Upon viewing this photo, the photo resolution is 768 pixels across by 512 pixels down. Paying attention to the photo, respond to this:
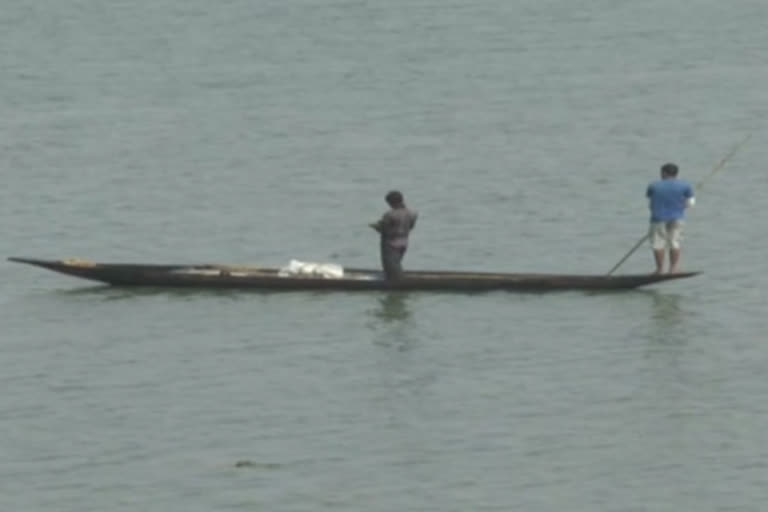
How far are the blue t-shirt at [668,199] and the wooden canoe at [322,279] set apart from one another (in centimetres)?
74

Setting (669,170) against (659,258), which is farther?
(659,258)

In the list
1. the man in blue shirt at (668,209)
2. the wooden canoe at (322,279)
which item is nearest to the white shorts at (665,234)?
the man in blue shirt at (668,209)

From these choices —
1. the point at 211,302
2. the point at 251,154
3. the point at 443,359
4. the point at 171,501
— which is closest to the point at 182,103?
the point at 251,154

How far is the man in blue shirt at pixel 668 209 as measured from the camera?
32750 millimetres

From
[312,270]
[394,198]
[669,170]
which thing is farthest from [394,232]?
[669,170]

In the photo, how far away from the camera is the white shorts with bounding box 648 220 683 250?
32906 millimetres

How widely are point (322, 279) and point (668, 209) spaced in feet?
13.2

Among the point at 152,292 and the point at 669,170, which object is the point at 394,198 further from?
the point at 152,292

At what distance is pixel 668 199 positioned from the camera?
108ft

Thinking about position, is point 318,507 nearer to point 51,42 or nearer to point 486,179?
point 486,179

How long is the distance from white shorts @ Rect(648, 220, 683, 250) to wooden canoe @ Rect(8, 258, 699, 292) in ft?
1.55

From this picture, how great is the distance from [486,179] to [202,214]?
470cm

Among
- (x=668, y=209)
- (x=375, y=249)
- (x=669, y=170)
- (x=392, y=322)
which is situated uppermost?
(x=669, y=170)

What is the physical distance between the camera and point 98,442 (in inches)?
1072
